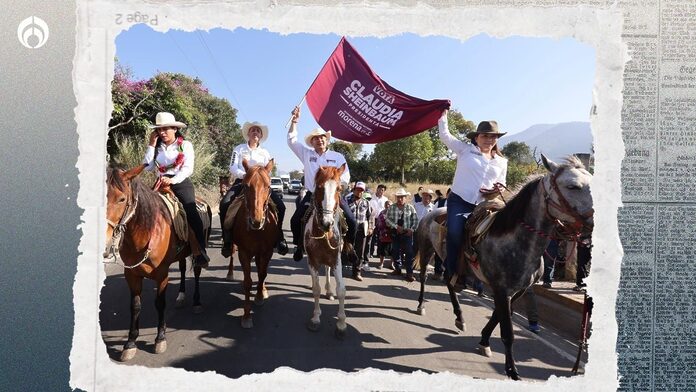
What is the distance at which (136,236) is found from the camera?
287 centimetres

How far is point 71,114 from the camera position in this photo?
244cm

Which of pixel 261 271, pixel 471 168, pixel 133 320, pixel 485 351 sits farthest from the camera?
pixel 261 271

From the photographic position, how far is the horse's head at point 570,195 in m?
2.41

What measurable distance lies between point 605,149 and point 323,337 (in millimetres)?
3273

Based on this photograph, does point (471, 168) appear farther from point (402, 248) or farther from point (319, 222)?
point (402, 248)

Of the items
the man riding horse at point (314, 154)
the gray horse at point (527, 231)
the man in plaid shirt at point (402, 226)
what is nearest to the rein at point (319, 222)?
the man riding horse at point (314, 154)

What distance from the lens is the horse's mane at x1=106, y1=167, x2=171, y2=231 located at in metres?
2.52

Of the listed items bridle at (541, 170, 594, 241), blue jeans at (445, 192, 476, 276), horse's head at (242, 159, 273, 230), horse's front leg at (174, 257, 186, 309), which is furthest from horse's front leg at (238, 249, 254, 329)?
bridle at (541, 170, 594, 241)

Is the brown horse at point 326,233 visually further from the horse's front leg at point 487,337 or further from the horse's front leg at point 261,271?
the horse's front leg at point 487,337

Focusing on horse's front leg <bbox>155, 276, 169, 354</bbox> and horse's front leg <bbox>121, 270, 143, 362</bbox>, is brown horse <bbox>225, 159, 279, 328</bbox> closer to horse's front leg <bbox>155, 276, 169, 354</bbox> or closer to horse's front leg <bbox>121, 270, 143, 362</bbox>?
horse's front leg <bbox>155, 276, 169, 354</bbox>

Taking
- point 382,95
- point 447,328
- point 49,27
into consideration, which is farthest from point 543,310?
point 49,27

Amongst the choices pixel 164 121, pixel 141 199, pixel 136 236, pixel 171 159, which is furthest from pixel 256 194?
pixel 164 121

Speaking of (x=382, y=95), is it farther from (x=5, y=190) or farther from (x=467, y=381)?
(x=5, y=190)

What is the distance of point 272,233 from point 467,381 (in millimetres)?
2746
